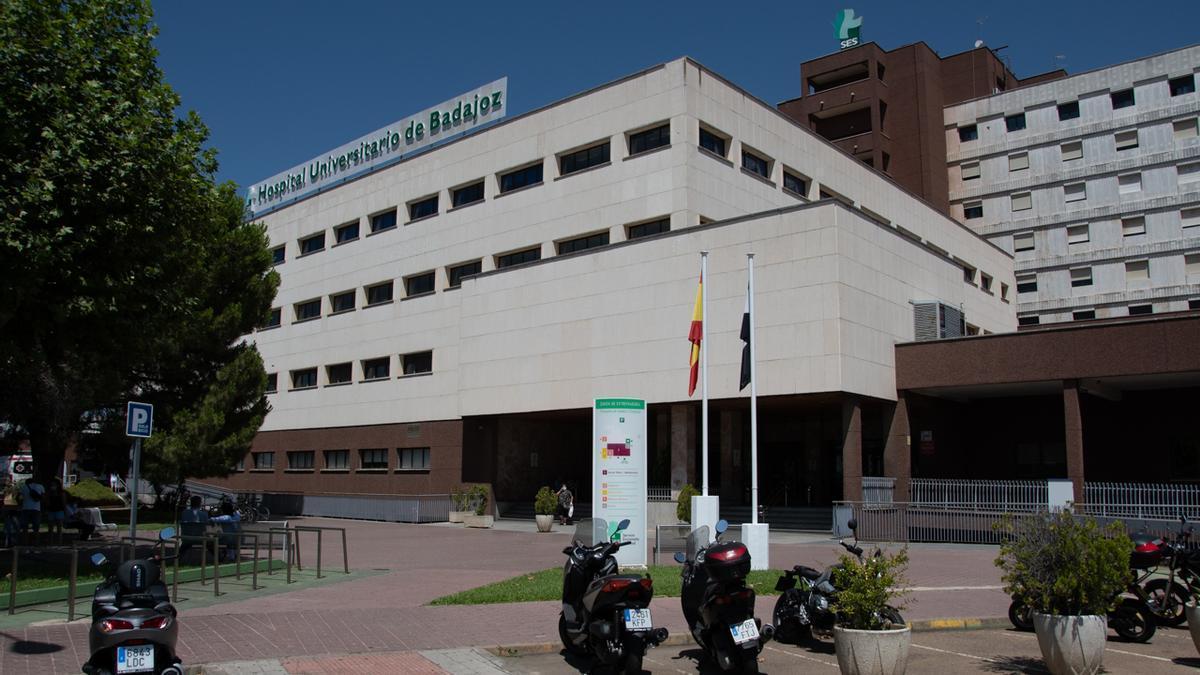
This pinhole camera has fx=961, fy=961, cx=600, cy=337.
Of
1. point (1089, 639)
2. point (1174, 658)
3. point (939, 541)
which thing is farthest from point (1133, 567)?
point (939, 541)

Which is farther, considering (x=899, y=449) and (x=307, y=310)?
(x=307, y=310)

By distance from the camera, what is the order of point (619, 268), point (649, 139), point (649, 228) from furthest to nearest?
point (649, 139), point (649, 228), point (619, 268)

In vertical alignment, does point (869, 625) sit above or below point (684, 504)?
above

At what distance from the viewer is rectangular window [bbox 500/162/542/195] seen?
38938 mm

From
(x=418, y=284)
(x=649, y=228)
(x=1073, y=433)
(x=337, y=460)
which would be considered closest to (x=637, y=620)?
(x=1073, y=433)

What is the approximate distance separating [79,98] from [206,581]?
7811 millimetres

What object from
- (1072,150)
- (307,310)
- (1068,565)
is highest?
(1072,150)

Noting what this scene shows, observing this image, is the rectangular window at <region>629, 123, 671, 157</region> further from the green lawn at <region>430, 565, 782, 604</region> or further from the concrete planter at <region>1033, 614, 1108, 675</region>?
the concrete planter at <region>1033, 614, 1108, 675</region>

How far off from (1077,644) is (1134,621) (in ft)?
10.2

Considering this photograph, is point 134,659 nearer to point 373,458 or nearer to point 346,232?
point 373,458

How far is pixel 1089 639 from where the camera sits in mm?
8328

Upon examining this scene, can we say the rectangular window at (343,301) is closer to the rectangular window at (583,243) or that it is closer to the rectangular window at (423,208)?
the rectangular window at (423,208)

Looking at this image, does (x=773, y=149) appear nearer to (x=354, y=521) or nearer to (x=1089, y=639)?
(x=354, y=521)

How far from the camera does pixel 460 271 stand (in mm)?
41344
